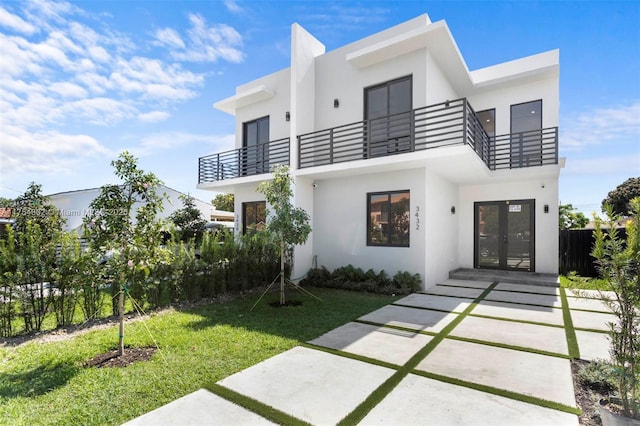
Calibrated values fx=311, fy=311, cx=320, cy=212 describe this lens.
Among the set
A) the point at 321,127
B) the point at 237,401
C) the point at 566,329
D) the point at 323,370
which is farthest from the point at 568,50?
the point at 237,401

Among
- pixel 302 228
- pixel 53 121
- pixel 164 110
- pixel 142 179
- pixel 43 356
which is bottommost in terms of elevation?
pixel 43 356

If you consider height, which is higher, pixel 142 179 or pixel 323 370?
pixel 142 179

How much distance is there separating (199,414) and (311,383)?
1178 mm

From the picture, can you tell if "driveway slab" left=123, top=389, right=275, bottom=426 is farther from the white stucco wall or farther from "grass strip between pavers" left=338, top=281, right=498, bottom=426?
the white stucco wall

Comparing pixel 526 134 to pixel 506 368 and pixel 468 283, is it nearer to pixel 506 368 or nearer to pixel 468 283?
pixel 468 283

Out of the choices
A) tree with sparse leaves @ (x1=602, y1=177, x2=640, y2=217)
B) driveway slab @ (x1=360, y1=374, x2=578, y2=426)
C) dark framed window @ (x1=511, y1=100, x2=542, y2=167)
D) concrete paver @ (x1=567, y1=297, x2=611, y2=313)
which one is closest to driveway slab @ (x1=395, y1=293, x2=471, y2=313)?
concrete paver @ (x1=567, y1=297, x2=611, y2=313)

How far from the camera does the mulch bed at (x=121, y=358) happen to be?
3.97 metres

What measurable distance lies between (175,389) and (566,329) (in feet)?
20.2

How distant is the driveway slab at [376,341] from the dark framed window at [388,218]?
4.14 meters

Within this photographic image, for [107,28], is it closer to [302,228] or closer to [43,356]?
[302,228]

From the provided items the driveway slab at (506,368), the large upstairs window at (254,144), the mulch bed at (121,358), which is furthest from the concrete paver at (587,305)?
the large upstairs window at (254,144)

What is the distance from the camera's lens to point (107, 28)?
22.7ft

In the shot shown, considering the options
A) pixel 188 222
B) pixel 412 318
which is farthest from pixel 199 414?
pixel 188 222

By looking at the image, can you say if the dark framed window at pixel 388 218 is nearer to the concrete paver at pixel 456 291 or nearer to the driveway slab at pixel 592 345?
the concrete paver at pixel 456 291
